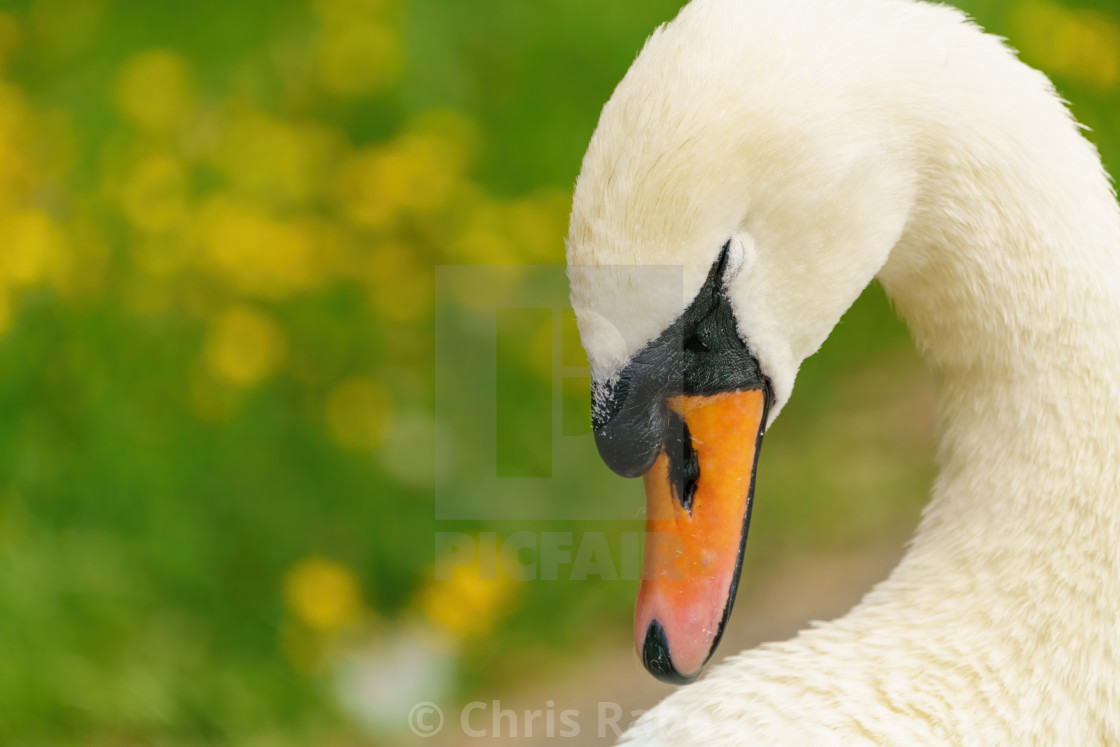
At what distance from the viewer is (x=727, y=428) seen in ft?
5.22

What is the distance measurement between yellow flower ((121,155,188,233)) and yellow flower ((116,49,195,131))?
0.30 meters

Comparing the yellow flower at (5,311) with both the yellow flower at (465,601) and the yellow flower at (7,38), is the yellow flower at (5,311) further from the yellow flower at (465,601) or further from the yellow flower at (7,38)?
the yellow flower at (465,601)

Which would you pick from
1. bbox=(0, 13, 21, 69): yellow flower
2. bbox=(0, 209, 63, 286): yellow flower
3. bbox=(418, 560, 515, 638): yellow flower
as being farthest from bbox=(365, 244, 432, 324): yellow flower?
bbox=(0, 13, 21, 69): yellow flower

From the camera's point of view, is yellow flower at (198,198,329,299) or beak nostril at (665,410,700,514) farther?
yellow flower at (198,198,329,299)

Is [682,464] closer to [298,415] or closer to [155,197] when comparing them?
[298,415]

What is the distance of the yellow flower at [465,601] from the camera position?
128 inches

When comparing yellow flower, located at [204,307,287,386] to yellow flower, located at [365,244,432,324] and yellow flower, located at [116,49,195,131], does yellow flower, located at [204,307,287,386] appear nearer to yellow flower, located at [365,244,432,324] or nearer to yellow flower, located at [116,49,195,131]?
yellow flower, located at [365,244,432,324]

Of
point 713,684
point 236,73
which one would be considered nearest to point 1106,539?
point 713,684

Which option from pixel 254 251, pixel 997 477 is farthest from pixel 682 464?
pixel 254 251

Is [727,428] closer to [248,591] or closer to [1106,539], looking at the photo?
[1106,539]

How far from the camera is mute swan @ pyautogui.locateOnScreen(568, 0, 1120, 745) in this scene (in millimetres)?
1411

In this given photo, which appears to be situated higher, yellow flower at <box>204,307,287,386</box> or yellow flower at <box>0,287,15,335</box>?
yellow flower at <box>0,287,15,335</box>

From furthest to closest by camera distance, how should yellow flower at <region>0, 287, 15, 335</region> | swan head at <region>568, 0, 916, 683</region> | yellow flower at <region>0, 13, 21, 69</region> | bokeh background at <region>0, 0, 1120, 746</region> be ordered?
yellow flower at <region>0, 13, 21, 69</region> → yellow flower at <region>0, 287, 15, 335</region> → bokeh background at <region>0, 0, 1120, 746</region> → swan head at <region>568, 0, 916, 683</region>

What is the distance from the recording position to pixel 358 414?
3.44 m
